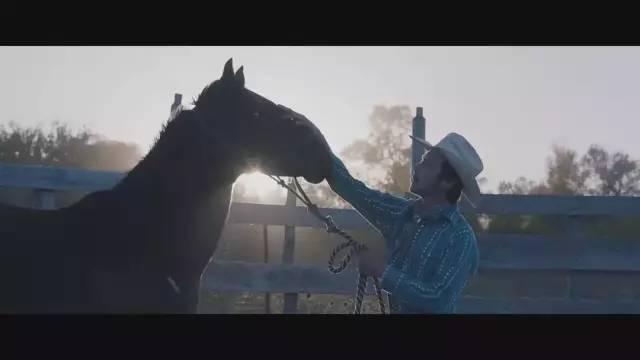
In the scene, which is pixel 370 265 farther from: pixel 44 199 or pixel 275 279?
pixel 44 199

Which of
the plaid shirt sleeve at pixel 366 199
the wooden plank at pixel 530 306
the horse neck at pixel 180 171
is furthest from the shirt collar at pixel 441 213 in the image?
the wooden plank at pixel 530 306

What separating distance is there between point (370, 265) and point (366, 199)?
1.47 ft

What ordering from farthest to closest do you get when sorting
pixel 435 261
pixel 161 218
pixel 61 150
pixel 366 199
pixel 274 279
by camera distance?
pixel 61 150 → pixel 274 279 → pixel 366 199 → pixel 161 218 → pixel 435 261

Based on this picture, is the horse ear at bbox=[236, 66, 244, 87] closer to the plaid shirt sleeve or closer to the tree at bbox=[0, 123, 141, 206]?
the plaid shirt sleeve

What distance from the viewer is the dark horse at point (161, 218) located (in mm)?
3150

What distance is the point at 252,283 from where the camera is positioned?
6.01m

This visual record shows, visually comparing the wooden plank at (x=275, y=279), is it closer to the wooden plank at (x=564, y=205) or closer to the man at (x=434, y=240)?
the wooden plank at (x=564, y=205)

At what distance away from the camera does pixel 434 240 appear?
2.99 metres

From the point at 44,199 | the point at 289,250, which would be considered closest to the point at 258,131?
the point at 289,250

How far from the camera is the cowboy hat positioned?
3084mm

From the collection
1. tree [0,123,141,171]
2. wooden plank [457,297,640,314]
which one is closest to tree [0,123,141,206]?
tree [0,123,141,171]

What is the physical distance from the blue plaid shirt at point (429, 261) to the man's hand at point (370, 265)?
45mm
